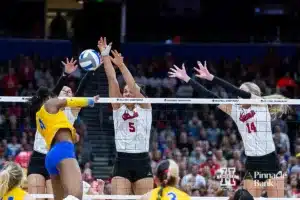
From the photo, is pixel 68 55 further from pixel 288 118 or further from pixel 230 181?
pixel 230 181

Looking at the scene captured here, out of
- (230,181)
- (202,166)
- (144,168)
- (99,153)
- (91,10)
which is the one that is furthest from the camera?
(91,10)

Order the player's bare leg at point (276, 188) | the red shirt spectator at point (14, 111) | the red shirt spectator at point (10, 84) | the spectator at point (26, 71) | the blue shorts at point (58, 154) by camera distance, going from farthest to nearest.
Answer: the spectator at point (26, 71), the red shirt spectator at point (10, 84), the red shirt spectator at point (14, 111), the player's bare leg at point (276, 188), the blue shorts at point (58, 154)

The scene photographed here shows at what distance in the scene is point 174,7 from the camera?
24516mm

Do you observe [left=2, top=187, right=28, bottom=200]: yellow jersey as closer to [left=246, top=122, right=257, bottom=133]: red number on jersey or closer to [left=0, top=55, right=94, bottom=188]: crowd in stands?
[left=246, top=122, right=257, bottom=133]: red number on jersey

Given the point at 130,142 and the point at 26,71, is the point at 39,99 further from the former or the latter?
the point at 26,71

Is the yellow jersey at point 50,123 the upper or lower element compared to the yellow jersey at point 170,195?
upper

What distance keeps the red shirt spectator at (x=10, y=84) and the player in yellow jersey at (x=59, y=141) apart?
1063 cm

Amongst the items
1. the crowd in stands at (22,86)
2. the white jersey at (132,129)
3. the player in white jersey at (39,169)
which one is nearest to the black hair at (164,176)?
the white jersey at (132,129)

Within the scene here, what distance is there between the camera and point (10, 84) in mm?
21453

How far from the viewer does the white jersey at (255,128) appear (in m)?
12.2

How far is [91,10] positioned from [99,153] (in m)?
6.53

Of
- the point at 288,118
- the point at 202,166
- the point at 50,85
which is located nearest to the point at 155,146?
the point at 202,166

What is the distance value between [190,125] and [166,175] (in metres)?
9.84

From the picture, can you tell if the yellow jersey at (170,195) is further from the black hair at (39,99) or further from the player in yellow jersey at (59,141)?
the black hair at (39,99)
